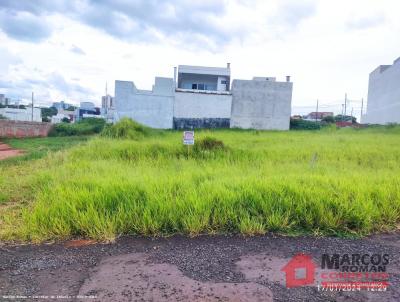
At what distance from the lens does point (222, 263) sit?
9.18 ft

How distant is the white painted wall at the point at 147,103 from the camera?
25750 millimetres

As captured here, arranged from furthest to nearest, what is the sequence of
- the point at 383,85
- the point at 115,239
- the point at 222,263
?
the point at 383,85
the point at 115,239
the point at 222,263

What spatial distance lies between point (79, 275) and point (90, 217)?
1.07m

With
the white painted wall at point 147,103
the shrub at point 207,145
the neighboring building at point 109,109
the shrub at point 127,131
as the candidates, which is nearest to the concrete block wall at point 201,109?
the white painted wall at point 147,103

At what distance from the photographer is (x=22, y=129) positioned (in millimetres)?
24141

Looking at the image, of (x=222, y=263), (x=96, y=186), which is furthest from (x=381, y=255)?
(x=96, y=186)

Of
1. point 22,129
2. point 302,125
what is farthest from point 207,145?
point 302,125

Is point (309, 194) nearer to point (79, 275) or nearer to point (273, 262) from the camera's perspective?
point (273, 262)

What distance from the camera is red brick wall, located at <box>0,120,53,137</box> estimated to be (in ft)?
76.3

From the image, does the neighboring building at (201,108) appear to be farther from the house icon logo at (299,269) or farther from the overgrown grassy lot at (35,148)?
the house icon logo at (299,269)

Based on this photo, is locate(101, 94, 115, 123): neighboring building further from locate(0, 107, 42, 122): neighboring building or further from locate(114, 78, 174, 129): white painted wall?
locate(0, 107, 42, 122): neighboring building

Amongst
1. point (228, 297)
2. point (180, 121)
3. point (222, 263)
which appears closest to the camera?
point (228, 297)

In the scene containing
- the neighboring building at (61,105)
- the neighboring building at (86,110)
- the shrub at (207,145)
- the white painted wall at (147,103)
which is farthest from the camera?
the neighboring building at (61,105)

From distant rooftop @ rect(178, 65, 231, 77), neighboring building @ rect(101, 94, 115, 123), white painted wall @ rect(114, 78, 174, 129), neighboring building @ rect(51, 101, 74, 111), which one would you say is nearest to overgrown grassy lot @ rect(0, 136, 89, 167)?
white painted wall @ rect(114, 78, 174, 129)
